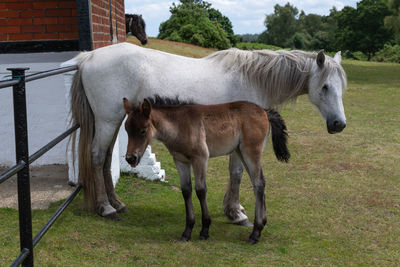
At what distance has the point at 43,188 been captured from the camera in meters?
5.68

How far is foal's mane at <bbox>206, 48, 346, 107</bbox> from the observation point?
4.71 metres

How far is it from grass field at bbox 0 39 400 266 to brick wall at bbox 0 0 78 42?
7.40 ft

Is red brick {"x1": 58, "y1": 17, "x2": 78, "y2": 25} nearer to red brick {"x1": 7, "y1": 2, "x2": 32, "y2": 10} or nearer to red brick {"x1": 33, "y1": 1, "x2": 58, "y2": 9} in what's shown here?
red brick {"x1": 33, "y1": 1, "x2": 58, "y2": 9}

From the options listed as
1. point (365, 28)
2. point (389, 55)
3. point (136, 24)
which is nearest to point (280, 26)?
point (365, 28)

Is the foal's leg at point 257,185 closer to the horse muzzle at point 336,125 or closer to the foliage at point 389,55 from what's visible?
the horse muzzle at point 336,125

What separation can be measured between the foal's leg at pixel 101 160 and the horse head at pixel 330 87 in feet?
7.24

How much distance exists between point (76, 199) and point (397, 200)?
3967 mm

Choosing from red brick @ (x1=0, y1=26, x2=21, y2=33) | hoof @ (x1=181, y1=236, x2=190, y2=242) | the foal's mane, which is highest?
red brick @ (x1=0, y1=26, x2=21, y2=33)

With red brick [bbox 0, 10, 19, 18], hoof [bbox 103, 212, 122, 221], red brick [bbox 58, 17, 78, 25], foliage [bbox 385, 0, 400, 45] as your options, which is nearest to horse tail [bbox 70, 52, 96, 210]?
hoof [bbox 103, 212, 122, 221]

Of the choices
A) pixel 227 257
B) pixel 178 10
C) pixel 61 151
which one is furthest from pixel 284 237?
pixel 178 10

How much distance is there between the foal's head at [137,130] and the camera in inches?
148

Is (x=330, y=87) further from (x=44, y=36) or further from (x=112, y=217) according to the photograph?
(x=44, y=36)

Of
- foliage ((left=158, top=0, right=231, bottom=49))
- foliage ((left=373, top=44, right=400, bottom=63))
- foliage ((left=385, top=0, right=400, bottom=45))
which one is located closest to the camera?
foliage ((left=385, top=0, right=400, bottom=45))

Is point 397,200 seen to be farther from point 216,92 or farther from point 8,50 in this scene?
point 8,50
